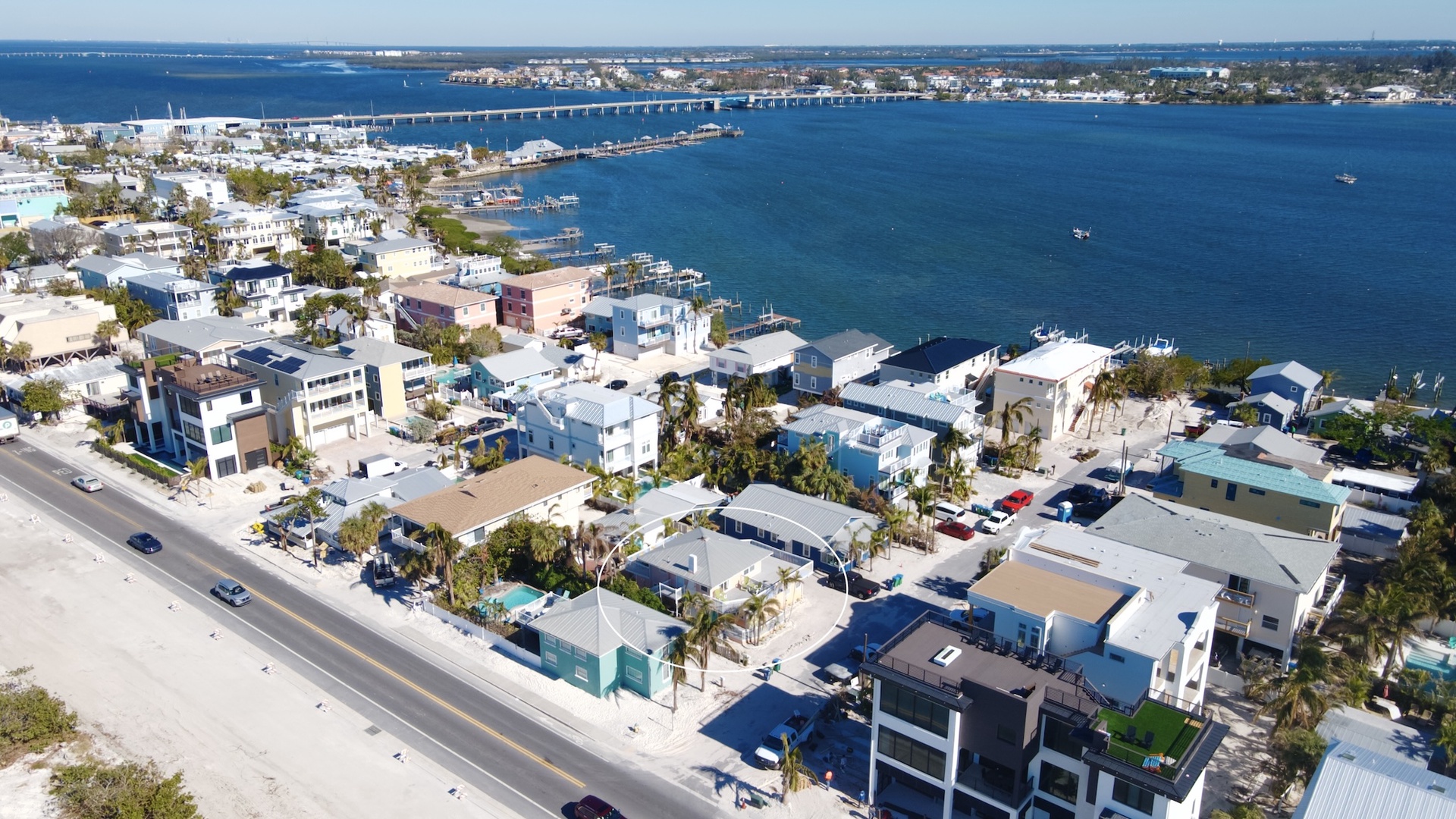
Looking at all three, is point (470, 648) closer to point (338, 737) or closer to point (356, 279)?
point (338, 737)

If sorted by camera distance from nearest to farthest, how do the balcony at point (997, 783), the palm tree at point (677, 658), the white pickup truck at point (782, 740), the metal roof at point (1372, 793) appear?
the metal roof at point (1372, 793)
the balcony at point (997, 783)
the white pickup truck at point (782, 740)
the palm tree at point (677, 658)

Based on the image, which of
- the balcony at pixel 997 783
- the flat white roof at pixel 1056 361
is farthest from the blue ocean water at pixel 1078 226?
the balcony at pixel 997 783

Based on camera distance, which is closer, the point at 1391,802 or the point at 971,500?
the point at 1391,802

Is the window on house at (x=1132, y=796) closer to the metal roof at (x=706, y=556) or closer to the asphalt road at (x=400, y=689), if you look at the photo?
the asphalt road at (x=400, y=689)

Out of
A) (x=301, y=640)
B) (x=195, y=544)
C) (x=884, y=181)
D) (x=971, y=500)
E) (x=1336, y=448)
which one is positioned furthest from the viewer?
(x=884, y=181)

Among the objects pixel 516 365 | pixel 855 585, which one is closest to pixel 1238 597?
pixel 855 585

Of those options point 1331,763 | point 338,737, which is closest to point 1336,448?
point 1331,763

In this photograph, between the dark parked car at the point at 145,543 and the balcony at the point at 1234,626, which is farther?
the dark parked car at the point at 145,543
